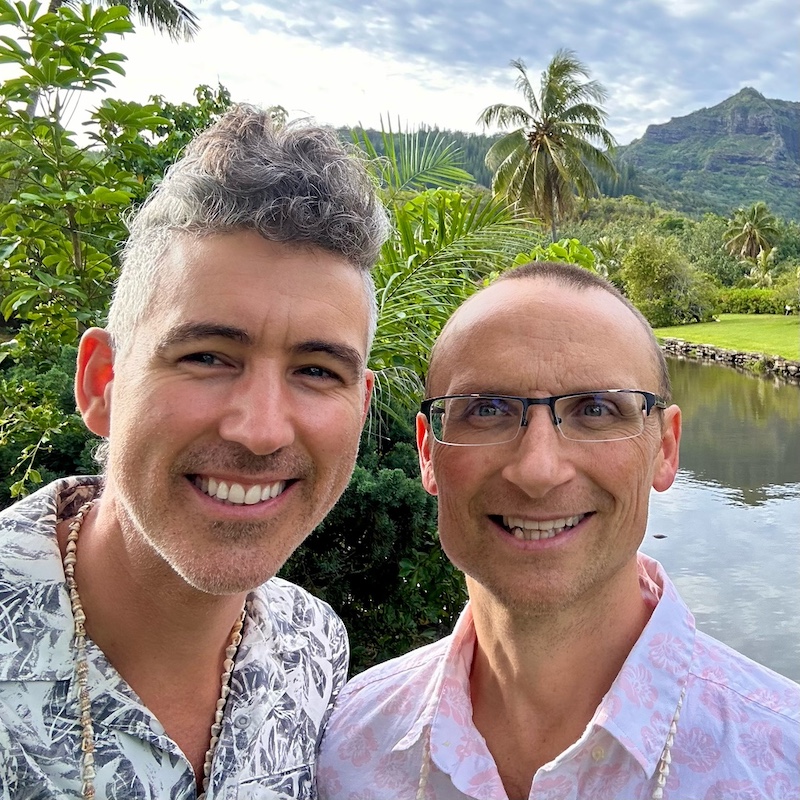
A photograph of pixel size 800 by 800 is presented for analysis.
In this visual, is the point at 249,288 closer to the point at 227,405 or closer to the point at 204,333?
the point at 204,333

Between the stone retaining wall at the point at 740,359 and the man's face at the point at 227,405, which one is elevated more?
the man's face at the point at 227,405

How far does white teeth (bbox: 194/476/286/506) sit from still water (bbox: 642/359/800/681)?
664cm

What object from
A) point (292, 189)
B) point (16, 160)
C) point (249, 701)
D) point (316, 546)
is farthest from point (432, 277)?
point (249, 701)

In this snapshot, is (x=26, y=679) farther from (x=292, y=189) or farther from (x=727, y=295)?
(x=727, y=295)

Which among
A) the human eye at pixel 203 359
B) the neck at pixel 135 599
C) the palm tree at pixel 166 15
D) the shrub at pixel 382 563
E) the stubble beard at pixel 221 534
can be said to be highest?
the palm tree at pixel 166 15

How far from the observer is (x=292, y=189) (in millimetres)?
1712

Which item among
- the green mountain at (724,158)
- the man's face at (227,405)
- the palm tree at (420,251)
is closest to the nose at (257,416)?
the man's face at (227,405)

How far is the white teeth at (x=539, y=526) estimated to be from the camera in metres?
1.65

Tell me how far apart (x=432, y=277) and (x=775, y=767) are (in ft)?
12.3

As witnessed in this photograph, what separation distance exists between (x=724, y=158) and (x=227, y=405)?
184m

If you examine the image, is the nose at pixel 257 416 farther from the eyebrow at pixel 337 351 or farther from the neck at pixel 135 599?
the neck at pixel 135 599

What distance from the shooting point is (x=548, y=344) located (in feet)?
5.57

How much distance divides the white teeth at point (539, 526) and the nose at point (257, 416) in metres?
0.57

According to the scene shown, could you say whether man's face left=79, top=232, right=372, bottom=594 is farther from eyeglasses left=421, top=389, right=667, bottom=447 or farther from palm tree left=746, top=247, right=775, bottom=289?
palm tree left=746, top=247, right=775, bottom=289
